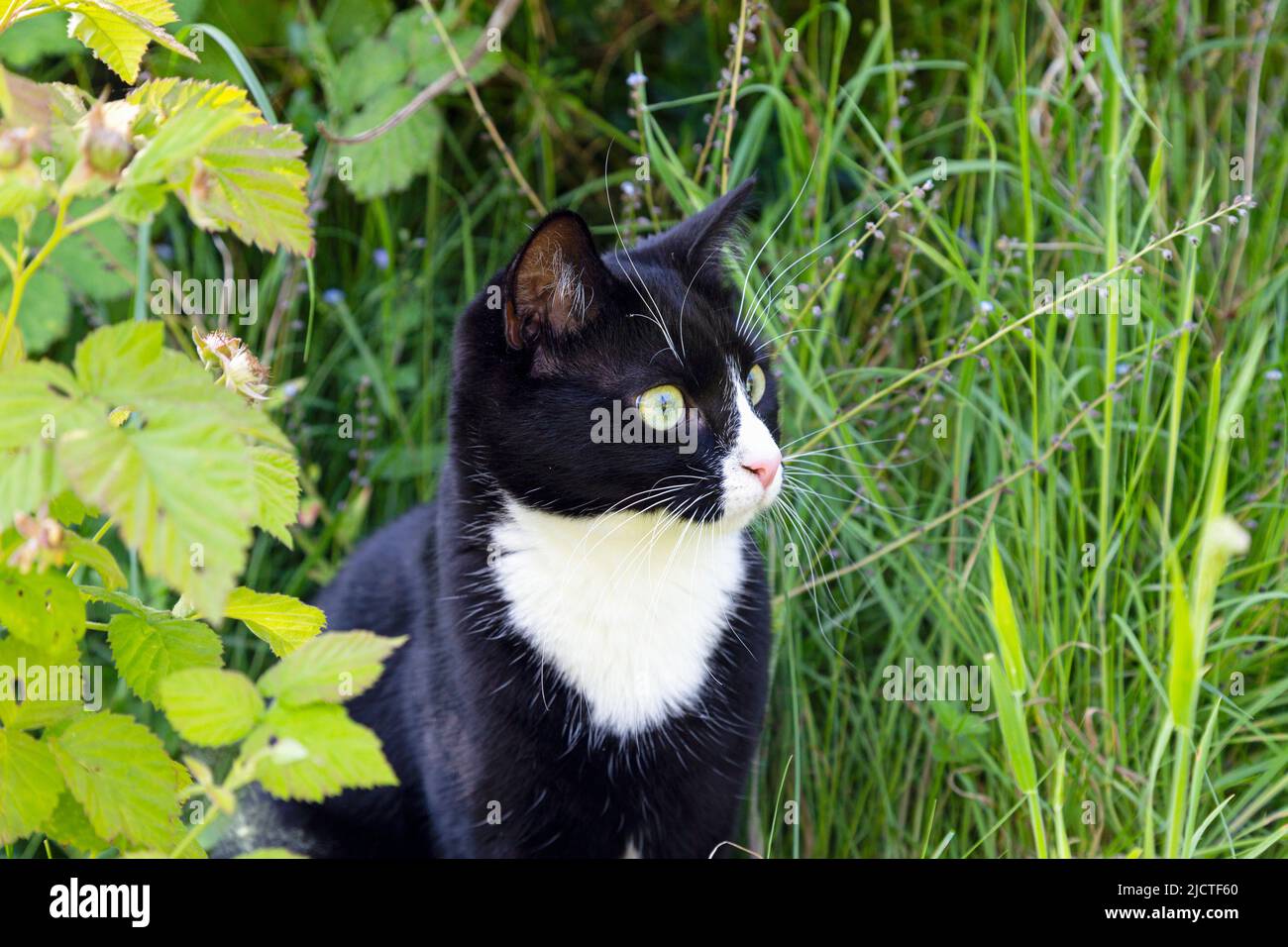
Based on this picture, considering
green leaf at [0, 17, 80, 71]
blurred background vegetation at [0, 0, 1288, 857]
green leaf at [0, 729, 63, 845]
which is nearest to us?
green leaf at [0, 729, 63, 845]

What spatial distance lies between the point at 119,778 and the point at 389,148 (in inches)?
69.8

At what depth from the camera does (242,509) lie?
0.94m

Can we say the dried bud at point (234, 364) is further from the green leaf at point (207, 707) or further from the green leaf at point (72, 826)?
the green leaf at point (72, 826)

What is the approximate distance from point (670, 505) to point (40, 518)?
2.53 feet

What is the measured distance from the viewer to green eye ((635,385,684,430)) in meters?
1.60

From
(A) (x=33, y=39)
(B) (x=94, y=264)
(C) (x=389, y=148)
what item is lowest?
(B) (x=94, y=264)

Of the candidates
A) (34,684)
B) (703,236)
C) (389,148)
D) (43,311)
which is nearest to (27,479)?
(34,684)

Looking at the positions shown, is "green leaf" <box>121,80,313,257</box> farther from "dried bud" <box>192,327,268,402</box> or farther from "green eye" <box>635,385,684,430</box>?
"green eye" <box>635,385,684,430</box>

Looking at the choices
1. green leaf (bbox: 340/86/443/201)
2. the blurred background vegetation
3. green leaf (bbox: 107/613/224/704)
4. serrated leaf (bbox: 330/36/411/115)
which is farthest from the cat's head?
serrated leaf (bbox: 330/36/411/115)

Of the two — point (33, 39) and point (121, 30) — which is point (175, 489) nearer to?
point (121, 30)

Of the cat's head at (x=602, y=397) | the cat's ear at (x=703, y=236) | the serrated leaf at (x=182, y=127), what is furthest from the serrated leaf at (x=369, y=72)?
the serrated leaf at (x=182, y=127)

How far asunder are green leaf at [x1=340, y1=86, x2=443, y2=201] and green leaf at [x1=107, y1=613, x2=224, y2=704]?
4.92 feet

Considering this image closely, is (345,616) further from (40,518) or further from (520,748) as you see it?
(40,518)

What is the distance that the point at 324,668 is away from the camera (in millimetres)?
1034
